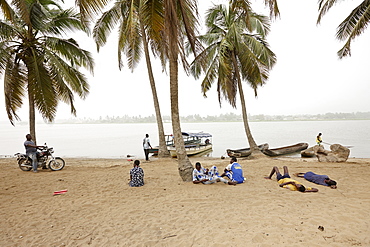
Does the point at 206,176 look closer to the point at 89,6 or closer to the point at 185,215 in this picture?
the point at 185,215

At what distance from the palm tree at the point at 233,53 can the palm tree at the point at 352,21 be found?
349cm

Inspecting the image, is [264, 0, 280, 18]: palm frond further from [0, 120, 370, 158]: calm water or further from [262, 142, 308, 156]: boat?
[0, 120, 370, 158]: calm water

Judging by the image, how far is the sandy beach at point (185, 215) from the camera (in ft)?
10.8

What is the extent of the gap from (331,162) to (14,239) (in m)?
12.4

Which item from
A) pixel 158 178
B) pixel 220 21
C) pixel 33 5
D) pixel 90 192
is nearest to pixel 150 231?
pixel 90 192

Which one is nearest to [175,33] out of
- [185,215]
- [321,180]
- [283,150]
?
[185,215]

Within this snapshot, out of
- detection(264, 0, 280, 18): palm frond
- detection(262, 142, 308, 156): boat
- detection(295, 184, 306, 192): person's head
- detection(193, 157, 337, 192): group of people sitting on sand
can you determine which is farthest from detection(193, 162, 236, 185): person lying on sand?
detection(262, 142, 308, 156): boat

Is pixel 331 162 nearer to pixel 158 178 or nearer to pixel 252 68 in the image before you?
pixel 252 68

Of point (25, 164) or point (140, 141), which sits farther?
point (140, 141)

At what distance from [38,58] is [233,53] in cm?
1034

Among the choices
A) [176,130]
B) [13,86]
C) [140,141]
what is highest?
[13,86]

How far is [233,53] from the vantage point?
1299cm

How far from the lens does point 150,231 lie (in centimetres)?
361

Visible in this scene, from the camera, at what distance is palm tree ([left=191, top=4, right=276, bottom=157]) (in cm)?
1206
